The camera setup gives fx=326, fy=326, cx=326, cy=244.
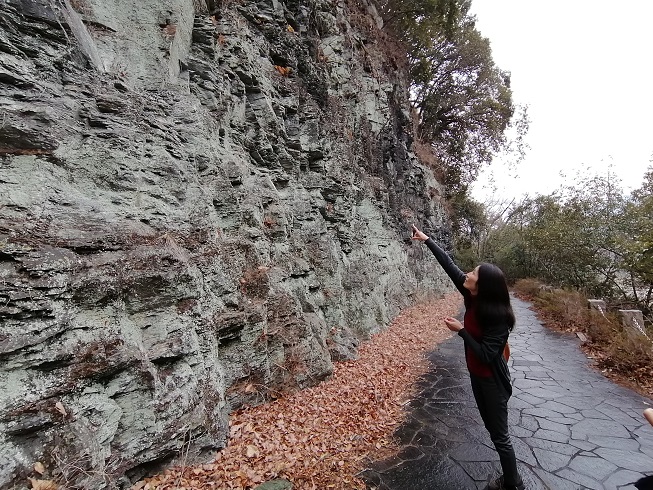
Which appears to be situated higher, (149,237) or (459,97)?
(459,97)

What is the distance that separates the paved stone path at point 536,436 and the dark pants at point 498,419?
0.60 m

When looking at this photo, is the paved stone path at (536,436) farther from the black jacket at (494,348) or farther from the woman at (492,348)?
the black jacket at (494,348)

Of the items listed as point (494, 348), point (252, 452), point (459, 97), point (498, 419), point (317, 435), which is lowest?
point (317, 435)

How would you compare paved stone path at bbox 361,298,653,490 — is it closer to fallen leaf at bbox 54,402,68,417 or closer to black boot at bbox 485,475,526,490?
black boot at bbox 485,475,526,490

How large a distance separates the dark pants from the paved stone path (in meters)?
0.60

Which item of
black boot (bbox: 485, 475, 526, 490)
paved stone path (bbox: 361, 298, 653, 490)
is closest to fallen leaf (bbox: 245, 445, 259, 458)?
paved stone path (bbox: 361, 298, 653, 490)

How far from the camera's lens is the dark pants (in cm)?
296

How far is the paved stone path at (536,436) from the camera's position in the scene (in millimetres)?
3555

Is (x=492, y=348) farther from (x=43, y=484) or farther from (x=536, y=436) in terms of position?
(x=43, y=484)

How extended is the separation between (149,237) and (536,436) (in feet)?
18.6

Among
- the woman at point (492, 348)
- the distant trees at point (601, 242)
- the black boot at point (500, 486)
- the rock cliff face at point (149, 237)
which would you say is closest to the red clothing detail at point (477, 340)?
the woman at point (492, 348)

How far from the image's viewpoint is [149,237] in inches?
153

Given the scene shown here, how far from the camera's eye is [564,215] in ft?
50.5

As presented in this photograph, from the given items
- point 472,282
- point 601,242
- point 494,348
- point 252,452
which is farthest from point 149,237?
point 601,242
